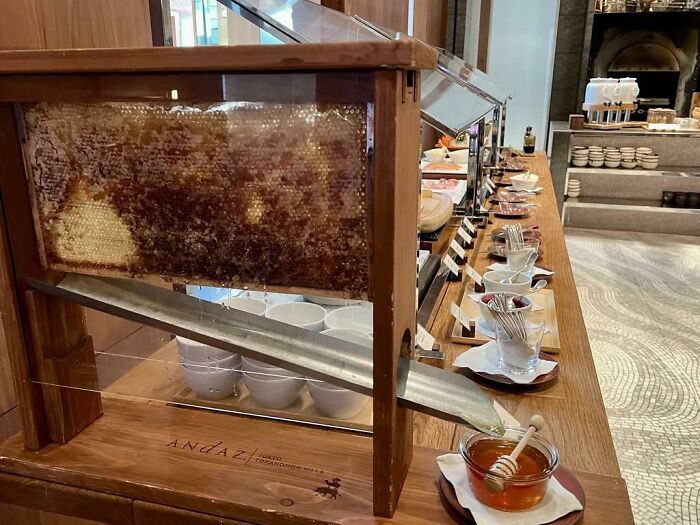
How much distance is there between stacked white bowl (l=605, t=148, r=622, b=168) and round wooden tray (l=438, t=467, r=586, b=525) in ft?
16.8

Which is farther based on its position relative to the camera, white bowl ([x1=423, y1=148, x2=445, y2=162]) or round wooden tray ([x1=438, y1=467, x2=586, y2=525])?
white bowl ([x1=423, y1=148, x2=445, y2=162])

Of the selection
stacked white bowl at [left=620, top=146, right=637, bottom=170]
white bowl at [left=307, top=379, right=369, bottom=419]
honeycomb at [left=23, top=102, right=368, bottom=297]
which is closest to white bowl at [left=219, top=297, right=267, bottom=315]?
white bowl at [left=307, top=379, right=369, bottom=419]

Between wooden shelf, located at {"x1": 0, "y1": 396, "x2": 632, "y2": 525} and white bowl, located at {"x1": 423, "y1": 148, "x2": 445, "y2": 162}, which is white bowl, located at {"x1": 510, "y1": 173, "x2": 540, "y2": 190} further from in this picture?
wooden shelf, located at {"x1": 0, "y1": 396, "x2": 632, "y2": 525}

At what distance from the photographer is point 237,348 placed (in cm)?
73

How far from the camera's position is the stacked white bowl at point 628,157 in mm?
5301

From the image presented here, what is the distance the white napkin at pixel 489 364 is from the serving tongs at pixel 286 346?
0.39 m

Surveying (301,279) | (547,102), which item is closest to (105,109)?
(301,279)

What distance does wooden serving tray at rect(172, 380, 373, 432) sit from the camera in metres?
0.92

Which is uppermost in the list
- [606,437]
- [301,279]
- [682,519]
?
[301,279]

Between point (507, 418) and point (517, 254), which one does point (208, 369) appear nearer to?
point (507, 418)

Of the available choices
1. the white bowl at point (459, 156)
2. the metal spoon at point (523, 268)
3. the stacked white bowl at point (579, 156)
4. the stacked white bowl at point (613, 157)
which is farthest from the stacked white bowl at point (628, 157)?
the metal spoon at point (523, 268)

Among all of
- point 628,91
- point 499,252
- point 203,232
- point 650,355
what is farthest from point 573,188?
point 203,232

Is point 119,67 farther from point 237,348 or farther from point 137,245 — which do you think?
point 237,348

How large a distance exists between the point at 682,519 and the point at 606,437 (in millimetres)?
1191
